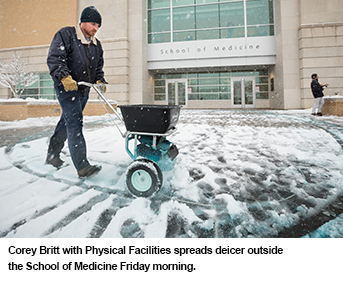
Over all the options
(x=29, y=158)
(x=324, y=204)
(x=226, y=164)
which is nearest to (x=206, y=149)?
(x=226, y=164)

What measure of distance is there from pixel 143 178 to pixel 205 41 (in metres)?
16.9

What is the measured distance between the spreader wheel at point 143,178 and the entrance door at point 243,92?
59.4 feet

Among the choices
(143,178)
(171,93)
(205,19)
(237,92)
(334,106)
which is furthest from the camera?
(171,93)

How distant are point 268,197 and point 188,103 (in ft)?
58.0

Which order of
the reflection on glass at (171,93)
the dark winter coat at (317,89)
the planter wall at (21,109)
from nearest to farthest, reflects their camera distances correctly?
the planter wall at (21,109), the dark winter coat at (317,89), the reflection on glass at (171,93)

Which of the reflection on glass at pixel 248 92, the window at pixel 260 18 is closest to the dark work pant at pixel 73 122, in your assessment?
the window at pixel 260 18

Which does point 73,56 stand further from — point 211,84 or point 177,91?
point 211,84

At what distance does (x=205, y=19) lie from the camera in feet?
54.5

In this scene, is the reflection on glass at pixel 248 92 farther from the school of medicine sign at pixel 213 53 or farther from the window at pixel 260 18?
the window at pixel 260 18

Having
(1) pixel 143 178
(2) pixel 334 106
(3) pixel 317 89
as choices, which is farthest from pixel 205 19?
(1) pixel 143 178

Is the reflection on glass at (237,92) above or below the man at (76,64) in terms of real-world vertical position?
above

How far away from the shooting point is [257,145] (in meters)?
3.82

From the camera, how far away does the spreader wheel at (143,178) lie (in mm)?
1779
